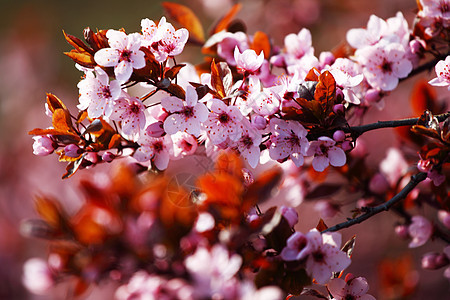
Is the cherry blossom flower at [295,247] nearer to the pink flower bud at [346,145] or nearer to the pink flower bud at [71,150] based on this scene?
the pink flower bud at [346,145]

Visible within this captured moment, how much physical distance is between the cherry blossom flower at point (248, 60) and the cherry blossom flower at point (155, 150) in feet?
0.70

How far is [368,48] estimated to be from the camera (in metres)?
0.95

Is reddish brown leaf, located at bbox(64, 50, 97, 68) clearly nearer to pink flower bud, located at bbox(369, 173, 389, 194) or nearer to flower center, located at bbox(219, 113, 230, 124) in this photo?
flower center, located at bbox(219, 113, 230, 124)

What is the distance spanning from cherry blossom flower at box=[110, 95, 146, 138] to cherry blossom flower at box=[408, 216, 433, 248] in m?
0.68

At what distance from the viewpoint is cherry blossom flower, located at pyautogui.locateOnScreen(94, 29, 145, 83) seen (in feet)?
2.53

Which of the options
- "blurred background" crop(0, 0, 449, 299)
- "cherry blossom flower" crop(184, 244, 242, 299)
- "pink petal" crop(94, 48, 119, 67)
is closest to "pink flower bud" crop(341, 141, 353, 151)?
"cherry blossom flower" crop(184, 244, 242, 299)

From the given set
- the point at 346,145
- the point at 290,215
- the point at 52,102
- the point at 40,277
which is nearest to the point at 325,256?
the point at 290,215

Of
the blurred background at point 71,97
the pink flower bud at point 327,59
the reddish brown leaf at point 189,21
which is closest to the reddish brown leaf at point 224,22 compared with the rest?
the reddish brown leaf at point 189,21

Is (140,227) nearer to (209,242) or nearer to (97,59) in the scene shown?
(209,242)

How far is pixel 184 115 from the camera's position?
2.68ft

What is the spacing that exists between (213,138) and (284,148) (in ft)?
0.45

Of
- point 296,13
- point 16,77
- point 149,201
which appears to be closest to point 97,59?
point 149,201

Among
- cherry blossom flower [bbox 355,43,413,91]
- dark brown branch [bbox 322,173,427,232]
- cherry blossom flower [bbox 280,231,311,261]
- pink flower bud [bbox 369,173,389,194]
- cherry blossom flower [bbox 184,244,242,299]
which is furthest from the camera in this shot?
pink flower bud [bbox 369,173,389,194]

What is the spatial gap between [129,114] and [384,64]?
56 cm
